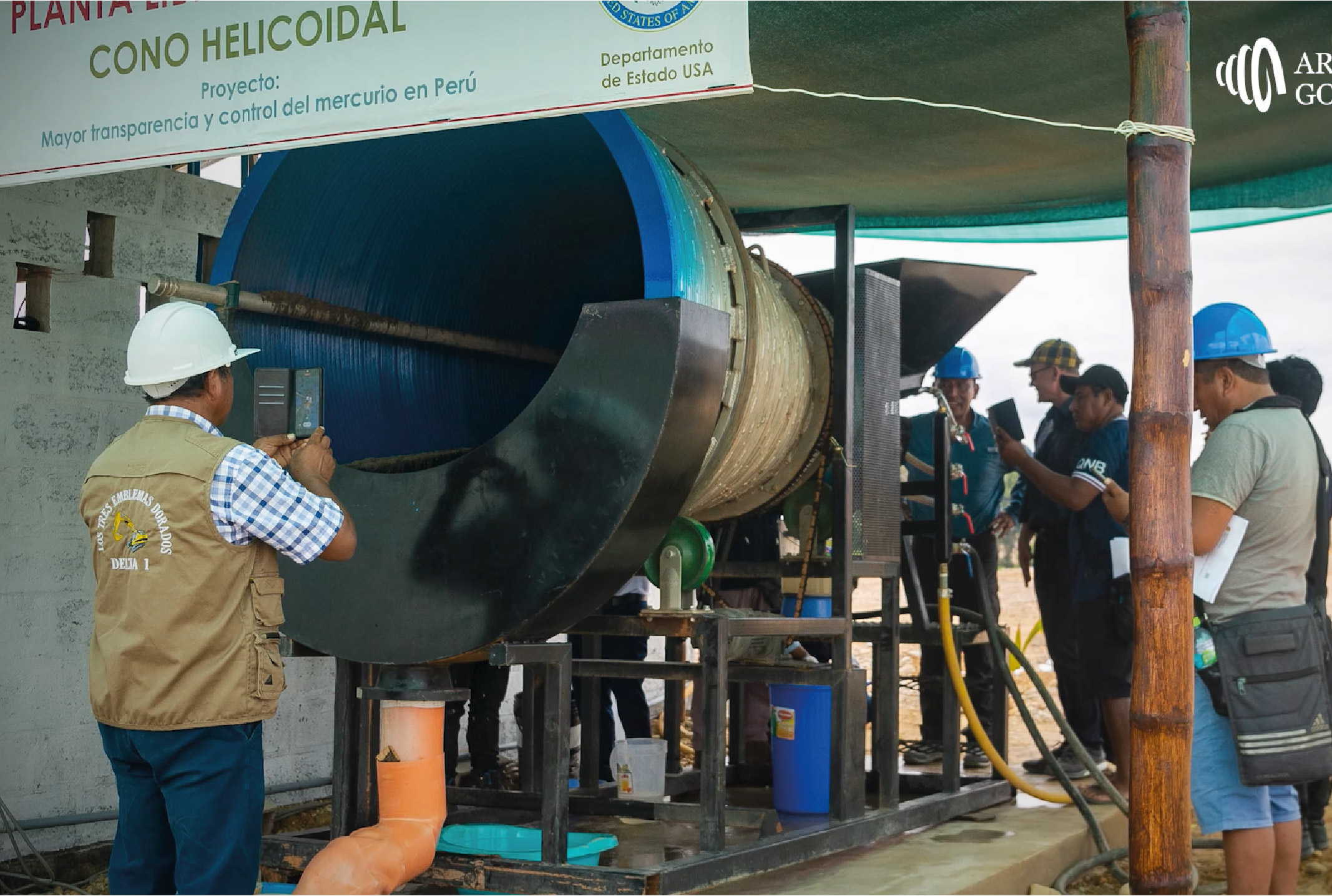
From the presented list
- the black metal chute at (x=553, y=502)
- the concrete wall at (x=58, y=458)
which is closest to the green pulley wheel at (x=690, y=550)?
the black metal chute at (x=553, y=502)

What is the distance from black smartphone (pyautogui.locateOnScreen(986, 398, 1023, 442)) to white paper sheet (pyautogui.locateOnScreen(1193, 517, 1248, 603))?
2868 millimetres

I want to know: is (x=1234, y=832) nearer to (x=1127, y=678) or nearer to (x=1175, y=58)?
(x=1127, y=678)

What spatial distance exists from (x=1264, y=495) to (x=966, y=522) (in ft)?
9.51

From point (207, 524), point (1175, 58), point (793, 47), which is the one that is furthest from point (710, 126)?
point (207, 524)

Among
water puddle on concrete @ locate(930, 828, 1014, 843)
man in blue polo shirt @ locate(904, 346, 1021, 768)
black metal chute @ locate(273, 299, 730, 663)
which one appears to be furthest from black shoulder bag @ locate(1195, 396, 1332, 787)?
man in blue polo shirt @ locate(904, 346, 1021, 768)

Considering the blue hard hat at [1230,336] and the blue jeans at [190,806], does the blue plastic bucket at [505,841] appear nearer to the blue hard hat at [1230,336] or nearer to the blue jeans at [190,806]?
the blue jeans at [190,806]

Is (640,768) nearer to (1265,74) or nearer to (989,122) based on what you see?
(989,122)

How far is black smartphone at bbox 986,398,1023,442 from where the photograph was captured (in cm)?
688

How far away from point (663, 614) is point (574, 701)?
8.77 ft

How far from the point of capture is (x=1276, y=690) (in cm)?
392

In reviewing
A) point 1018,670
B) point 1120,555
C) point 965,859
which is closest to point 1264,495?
point 1120,555

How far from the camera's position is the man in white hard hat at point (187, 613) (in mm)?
3066

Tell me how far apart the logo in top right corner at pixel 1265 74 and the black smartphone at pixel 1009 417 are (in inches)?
79.1

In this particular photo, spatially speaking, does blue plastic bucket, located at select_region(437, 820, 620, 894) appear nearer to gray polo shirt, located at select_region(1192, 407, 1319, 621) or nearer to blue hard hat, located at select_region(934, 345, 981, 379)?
gray polo shirt, located at select_region(1192, 407, 1319, 621)
